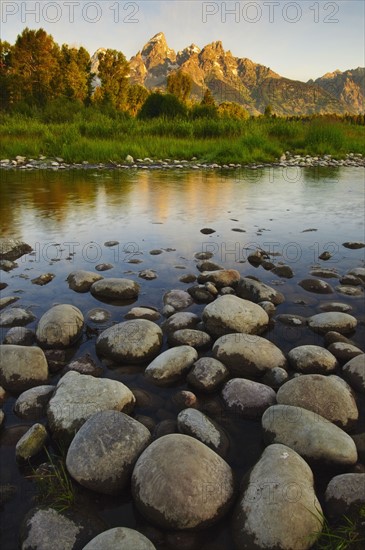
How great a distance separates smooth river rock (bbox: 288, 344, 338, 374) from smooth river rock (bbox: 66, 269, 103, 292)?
2.37m

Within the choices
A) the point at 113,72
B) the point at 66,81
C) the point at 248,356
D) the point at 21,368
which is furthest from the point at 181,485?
the point at 113,72

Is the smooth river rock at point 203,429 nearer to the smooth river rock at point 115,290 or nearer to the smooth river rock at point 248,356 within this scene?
the smooth river rock at point 248,356

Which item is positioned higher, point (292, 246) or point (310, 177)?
point (310, 177)

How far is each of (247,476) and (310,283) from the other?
280cm

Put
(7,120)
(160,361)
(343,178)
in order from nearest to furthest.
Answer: (160,361), (343,178), (7,120)

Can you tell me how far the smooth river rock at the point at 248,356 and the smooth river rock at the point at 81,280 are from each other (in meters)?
1.88

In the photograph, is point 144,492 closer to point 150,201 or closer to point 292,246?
point 292,246

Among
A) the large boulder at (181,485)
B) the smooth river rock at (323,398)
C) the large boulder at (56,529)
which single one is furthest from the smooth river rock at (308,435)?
the large boulder at (56,529)

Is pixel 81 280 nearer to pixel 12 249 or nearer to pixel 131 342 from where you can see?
pixel 131 342

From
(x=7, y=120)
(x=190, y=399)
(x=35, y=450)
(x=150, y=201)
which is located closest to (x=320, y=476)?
(x=190, y=399)

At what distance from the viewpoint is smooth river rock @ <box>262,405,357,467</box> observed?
2084 mm

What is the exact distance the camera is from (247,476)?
6.44 ft

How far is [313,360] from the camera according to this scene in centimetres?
286

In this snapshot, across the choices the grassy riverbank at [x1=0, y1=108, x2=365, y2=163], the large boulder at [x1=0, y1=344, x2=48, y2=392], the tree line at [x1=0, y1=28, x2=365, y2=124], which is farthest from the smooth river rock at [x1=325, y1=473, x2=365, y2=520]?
the tree line at [x1=0, y1=28, x2=365, y2=124]
